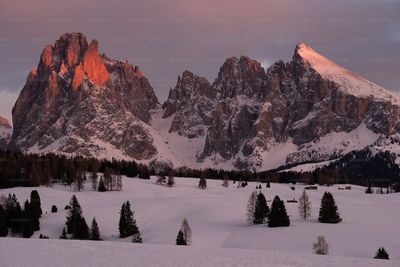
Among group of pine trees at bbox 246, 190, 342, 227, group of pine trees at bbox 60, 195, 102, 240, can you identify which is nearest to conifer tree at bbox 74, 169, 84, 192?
group of pine trees at bbox 60, 195, 102, 240

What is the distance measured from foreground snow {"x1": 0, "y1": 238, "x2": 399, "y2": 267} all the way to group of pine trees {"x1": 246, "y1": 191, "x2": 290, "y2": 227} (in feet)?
192

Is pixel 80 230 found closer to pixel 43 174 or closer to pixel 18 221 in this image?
pixel 18 221

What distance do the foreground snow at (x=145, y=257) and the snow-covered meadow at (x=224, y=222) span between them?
2289 millimetres

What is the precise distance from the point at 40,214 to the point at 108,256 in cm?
8270

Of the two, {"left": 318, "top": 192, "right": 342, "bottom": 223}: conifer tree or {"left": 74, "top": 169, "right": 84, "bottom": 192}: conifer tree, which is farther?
{"left": 74, "top": 169, "right": 84, "bottom": 192}: conifer tree

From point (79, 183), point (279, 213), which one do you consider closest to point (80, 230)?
point (279, 213)

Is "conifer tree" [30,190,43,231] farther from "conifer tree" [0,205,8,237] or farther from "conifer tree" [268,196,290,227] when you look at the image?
"conifer tree" [268,196,290,227]

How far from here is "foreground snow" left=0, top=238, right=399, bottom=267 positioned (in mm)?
35906

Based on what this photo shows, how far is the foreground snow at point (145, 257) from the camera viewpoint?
35906 mm

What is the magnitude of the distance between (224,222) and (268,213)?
8788mm

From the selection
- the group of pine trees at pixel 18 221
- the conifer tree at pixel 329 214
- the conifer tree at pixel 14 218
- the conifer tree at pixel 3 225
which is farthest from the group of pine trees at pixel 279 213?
the conifer tree at pixel 3 225

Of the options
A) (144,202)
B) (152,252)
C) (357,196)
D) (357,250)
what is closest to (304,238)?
(357,250)

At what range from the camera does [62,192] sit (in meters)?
156

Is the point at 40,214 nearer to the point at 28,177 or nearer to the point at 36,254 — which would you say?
the point at 28,177
